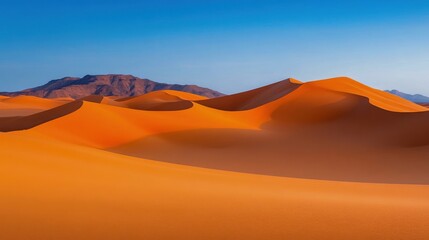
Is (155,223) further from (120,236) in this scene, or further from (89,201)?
(89,201)

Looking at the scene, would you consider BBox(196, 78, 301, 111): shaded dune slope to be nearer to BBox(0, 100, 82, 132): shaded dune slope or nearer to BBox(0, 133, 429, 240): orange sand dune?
BBox(0, 100, 82, 132): shaded dune slope

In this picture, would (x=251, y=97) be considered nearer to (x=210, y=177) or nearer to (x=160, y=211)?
(x=210, y=177)

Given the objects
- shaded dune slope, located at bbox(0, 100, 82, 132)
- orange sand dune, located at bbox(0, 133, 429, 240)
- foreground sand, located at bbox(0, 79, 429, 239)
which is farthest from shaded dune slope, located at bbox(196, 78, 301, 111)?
orange sand dune, located at bbox(0, 133, 429, 240)

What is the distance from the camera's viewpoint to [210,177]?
10.5m

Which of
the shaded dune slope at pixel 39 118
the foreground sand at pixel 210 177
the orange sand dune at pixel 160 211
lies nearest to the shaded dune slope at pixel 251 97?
the foreground sand at pixel 210 177

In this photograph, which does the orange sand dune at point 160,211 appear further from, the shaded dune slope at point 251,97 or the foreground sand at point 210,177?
the shaded dune slope at point 251,97

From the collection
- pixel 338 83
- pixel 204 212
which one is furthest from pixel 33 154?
pixel 338 83

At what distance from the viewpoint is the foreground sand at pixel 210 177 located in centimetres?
487

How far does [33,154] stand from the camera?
9195mm

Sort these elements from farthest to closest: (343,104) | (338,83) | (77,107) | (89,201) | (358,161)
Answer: (338,83) < (343,104) < (77,107) < (358,161) < (89,201)

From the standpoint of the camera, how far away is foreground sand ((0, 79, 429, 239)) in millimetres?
4867

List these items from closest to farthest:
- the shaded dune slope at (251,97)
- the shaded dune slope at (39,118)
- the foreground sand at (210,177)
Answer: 1. the foreground sand at (210,177)
2. the shaded dune slope at (39,118)
3. the shaded dune slope at (251,97)

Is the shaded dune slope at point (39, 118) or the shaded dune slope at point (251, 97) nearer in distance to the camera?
the shaded dune slope at point (39, 118)

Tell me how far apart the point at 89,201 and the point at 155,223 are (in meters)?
1.35
